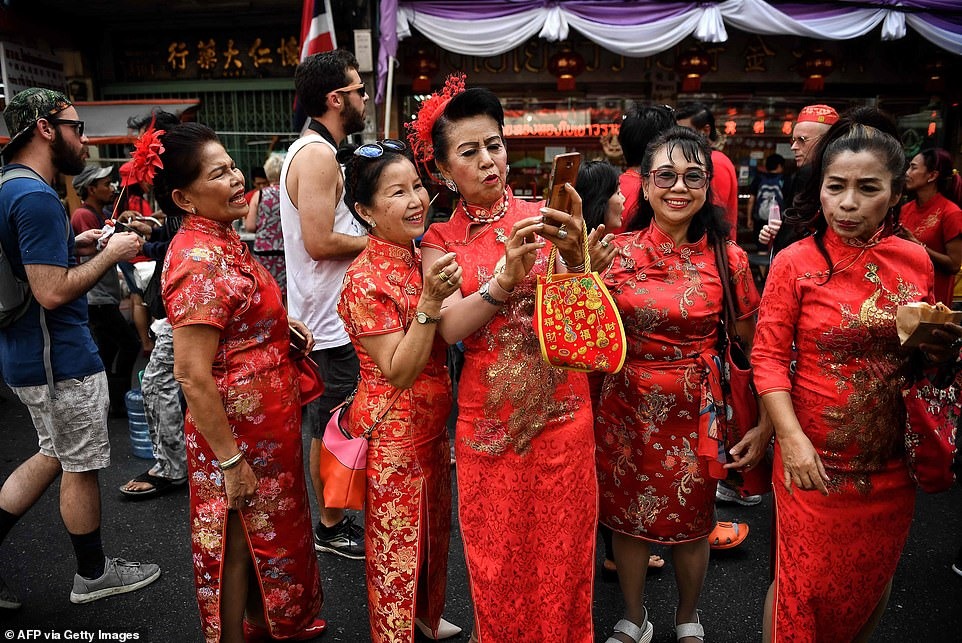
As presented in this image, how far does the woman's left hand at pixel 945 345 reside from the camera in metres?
1.62

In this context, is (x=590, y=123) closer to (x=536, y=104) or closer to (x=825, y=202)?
(x=536, y=104)

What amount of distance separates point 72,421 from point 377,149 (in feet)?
5.75

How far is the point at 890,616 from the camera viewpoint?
2.64 m

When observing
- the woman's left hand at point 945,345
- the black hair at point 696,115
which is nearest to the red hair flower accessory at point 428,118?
→ the woman's left hand at point 945,345

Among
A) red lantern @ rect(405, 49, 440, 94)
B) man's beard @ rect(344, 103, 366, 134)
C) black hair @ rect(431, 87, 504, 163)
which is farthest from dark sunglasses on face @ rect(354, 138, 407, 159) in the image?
red lantern @ rect(405, 49, 440, 94)

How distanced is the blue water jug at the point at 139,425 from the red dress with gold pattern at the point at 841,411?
3818mm

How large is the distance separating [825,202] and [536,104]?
7667mm

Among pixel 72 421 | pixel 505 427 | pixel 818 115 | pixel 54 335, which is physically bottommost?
pixel 72 421

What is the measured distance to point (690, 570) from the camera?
7.67ft

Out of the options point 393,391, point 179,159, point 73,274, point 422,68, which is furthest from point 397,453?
point 422,68

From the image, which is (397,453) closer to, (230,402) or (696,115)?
(230,402)

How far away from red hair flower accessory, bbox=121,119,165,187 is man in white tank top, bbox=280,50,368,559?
0.83m

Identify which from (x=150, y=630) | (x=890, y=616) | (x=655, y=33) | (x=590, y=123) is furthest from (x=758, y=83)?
(x=150, y=630)

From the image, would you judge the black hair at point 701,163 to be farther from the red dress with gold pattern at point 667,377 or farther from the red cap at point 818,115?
the red cap at point 818,115
